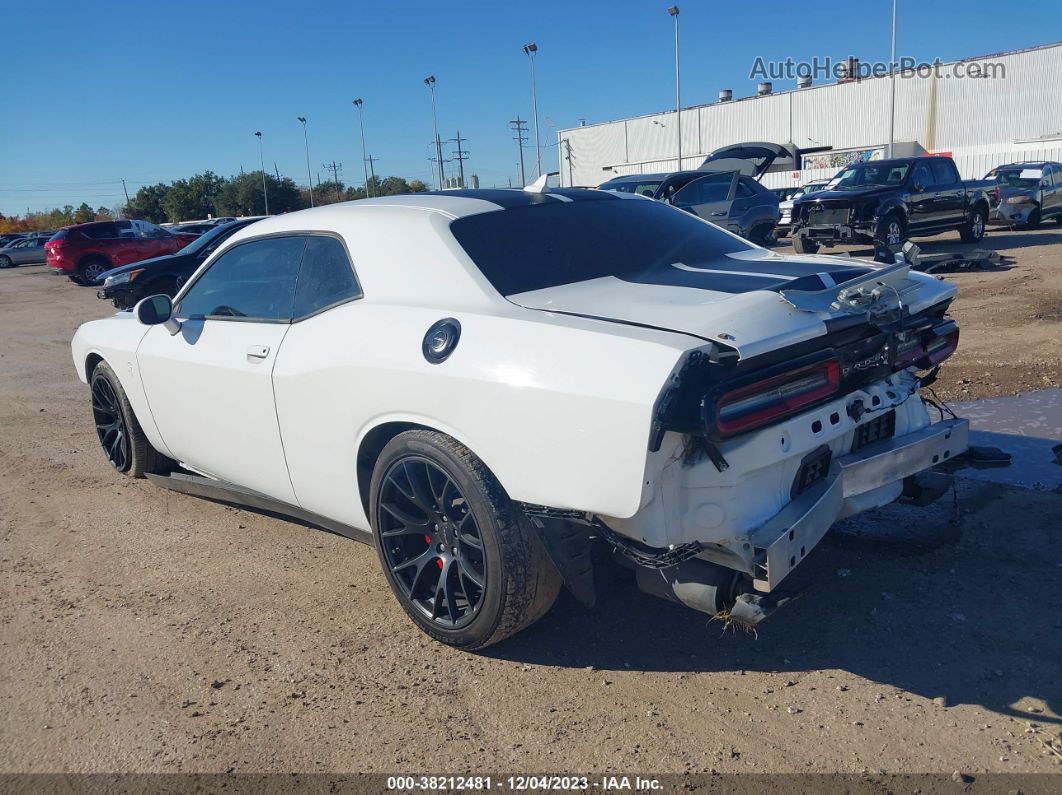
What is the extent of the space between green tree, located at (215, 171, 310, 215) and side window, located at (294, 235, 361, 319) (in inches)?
2487

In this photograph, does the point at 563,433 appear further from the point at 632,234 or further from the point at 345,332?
the point at 632,234

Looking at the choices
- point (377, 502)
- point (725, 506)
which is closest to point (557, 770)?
point (725, 506)

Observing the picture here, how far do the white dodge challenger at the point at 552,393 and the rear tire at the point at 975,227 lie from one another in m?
14.6

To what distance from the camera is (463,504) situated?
3160 millimetres

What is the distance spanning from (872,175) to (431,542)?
582 inches

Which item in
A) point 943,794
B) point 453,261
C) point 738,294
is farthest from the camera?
point 453,261

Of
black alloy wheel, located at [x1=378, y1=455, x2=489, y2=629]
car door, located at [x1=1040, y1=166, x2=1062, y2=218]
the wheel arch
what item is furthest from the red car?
black alloy wheel, located at [x1=378, y1=455, x2=489, y2=629]

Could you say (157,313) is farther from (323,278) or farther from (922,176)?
(922,176)

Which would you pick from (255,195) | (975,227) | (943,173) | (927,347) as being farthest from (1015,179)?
(255,195)

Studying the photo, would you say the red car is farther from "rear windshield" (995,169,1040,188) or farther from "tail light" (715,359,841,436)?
"tail light" (715,359,841,436)

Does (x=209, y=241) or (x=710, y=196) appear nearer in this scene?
(x=209, y=241)

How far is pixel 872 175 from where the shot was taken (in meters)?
15.8

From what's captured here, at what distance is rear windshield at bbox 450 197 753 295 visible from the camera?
3.38m

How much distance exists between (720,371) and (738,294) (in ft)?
1.89
